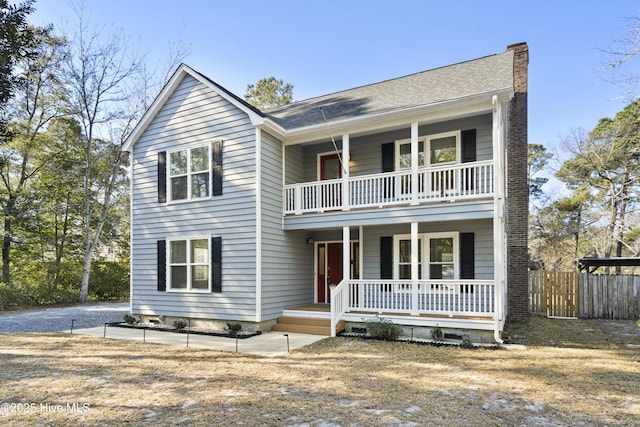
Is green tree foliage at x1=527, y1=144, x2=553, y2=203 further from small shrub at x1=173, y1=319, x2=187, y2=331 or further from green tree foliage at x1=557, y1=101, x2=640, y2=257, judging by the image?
small shrub at x1=173, y1=319, x2=187, y2=331

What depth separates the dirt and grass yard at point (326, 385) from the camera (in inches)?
167

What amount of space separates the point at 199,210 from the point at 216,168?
132 cm

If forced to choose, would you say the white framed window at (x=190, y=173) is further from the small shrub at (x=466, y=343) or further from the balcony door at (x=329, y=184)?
the small shrub at (x=466, y=343)

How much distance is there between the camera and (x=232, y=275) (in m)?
10.1

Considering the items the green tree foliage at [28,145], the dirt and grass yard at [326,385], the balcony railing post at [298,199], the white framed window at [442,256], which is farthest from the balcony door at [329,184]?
the green tree foliage at [28,145]

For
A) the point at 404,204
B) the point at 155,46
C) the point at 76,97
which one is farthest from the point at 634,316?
the point at 76,97

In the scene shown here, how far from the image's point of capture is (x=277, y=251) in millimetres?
10555

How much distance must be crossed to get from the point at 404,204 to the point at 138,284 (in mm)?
8380

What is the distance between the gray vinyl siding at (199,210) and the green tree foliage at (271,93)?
781 inches

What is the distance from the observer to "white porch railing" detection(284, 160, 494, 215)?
954 cm

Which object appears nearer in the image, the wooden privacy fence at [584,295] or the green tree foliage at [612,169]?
the wooden privacy fence at [584,295]

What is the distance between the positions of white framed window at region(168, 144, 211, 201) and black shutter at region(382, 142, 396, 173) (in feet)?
16.5

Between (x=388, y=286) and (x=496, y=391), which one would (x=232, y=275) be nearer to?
(x=388, y=286)

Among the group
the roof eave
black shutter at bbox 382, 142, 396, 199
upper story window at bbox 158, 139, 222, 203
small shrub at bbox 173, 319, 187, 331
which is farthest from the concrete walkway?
the roof eave
